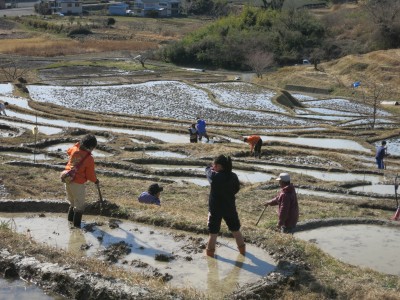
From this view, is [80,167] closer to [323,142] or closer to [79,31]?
[323,142]

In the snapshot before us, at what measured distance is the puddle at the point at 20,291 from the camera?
22.6ft

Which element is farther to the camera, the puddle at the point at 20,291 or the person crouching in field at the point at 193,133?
the person crouching in field at the point at 193,133

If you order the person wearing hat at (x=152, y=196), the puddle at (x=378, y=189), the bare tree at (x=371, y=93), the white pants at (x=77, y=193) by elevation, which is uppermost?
the white pants at (x=77, y=193)

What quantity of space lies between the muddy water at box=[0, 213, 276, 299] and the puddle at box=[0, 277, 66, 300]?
126 centimetres

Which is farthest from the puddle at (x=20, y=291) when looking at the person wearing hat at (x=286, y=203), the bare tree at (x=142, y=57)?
the bare tree at (x=142, y=57)

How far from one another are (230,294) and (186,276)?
0.87 metres

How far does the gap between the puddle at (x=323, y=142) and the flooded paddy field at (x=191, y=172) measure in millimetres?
49

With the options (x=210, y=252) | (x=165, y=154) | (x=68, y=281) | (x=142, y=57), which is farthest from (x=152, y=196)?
(x=142, y=57)

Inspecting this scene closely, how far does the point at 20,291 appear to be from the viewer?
704 centimetres

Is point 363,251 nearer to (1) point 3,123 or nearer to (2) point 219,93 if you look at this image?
(1) point 3,123

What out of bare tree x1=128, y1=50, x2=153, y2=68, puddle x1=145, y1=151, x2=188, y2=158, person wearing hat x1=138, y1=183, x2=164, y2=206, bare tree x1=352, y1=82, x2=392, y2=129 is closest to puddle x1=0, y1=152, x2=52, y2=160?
puddle x1=145, y1=151, x2=188, y2=158

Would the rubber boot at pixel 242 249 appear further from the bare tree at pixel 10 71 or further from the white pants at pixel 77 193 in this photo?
the bare tree at pixel 10 71

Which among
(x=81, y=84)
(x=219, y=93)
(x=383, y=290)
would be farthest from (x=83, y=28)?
(x=383, y=290)

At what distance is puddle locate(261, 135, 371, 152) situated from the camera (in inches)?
1037
